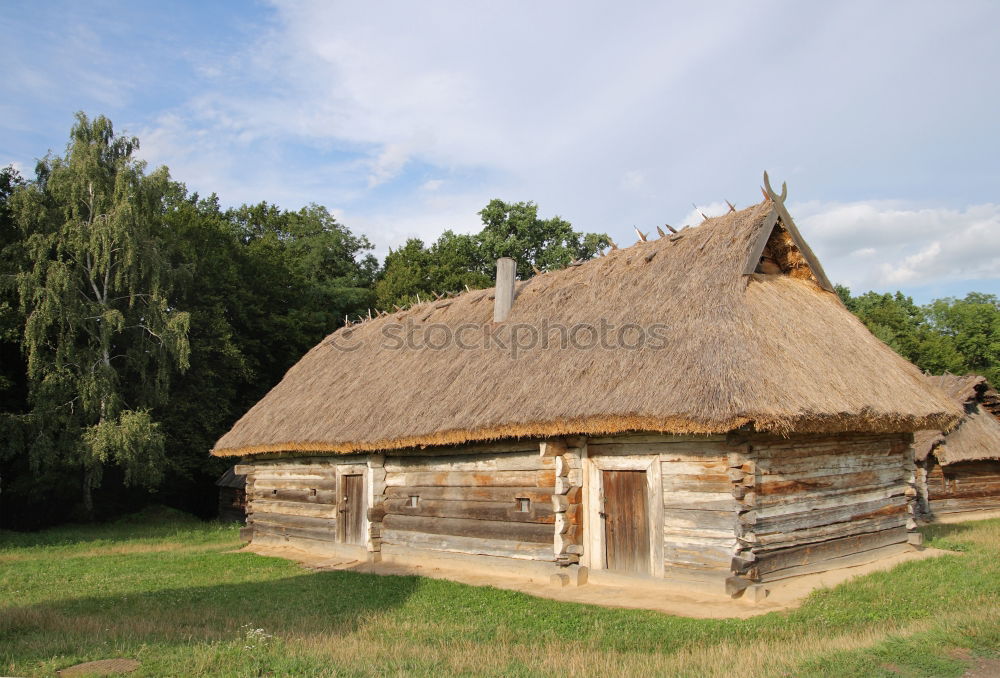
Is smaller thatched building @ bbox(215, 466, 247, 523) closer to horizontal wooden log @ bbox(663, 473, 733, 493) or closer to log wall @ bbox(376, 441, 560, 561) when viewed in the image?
log wall @ bbox(376, 441, 560, 561)

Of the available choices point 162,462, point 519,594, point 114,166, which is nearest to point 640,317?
point 519,594

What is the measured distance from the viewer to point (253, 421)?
18375 millimetres

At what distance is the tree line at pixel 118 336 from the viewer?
20.3 m

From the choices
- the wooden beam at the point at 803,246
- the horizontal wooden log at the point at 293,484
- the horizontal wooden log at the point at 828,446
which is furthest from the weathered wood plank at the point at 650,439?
the horizontal wooden log at the point at 293,484

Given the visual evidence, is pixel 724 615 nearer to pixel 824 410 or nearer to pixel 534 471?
pixel 824 410

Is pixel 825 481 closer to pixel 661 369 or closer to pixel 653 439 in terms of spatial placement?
pixel 653 439

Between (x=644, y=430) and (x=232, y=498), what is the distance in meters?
19.9

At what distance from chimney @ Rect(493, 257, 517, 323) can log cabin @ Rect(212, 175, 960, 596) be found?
50mm

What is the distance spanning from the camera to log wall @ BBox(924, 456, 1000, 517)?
71.6ft

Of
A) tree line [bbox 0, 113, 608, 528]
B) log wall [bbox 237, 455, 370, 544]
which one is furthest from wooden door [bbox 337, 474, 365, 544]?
tree line [bbox 0, 113, 608, 528]

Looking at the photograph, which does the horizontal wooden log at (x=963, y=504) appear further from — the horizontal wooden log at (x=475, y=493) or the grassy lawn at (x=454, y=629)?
the horizontal wooden log at (x=475, y=493)

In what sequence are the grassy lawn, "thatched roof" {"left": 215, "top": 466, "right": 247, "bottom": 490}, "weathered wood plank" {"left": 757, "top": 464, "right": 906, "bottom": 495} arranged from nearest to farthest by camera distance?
the grassy lawn
"weathered wood plank" {"left": 757, "top": 464, "right": 906, "bottom": 495}
"thatched roof" {"left": 215, "top": 466, "right": 247, "bottom": 490}

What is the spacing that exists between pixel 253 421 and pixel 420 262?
19.9 meters

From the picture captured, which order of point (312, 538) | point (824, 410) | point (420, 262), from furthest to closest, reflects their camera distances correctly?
point (420, 262) → point (312, 538) → point (824, 410)
